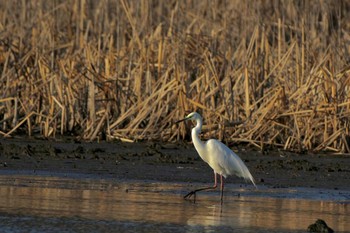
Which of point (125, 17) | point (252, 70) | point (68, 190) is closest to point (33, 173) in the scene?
point (68, 190)

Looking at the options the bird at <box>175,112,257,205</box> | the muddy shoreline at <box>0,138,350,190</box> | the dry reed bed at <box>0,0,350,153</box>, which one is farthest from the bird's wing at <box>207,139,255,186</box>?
the dry reed bed at <box>0,0,350,153</box>

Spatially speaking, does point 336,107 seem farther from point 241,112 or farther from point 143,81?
A: point 143,81

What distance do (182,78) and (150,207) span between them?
4.91 meters

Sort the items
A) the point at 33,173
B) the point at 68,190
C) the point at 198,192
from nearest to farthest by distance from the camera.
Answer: the point at 68,190, the point at 198,192, the point at 33,173

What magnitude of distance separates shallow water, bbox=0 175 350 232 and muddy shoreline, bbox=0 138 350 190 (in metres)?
0.50

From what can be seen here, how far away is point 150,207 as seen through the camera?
320 inches

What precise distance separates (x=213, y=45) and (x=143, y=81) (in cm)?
112

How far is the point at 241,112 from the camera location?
1266cm

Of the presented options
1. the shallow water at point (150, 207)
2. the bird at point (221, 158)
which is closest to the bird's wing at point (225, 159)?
the bird at point (221, 158)

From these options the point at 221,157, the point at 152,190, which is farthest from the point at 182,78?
the point at 152,190

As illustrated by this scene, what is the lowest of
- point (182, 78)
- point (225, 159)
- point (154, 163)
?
point (154, 163)

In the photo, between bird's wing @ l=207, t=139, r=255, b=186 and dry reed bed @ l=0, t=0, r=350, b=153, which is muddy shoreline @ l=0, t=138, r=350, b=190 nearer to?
dry reed bed @ l=0, t=0, r=350, b=153

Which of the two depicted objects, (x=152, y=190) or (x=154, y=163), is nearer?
(x=152, y=190)

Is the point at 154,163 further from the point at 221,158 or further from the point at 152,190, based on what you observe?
the point at 152,190
